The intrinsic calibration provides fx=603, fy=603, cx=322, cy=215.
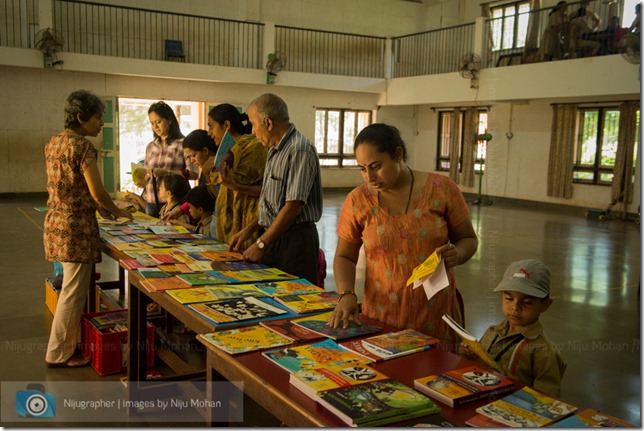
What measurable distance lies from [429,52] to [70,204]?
46.5 ft

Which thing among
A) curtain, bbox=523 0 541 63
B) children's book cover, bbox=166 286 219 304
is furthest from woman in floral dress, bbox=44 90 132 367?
curtain, bbox=523 0 541 63

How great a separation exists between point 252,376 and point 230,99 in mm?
13656

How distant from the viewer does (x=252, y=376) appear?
161cm

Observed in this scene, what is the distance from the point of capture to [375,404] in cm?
141

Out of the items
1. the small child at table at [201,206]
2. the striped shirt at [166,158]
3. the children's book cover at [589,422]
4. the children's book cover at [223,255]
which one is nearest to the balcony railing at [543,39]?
the striped shirt at [166,158]

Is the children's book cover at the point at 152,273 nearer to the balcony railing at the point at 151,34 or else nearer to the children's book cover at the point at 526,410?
the children's book cover at the point at 526,410

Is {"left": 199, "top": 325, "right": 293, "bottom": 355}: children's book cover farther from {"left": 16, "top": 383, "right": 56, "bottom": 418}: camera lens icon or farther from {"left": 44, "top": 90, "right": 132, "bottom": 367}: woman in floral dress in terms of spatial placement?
{"left": 44, "top": 90, "right": 132, "bottom": 367}: woman in floral dress

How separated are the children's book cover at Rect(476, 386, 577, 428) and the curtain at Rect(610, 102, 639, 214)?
38.1 ft

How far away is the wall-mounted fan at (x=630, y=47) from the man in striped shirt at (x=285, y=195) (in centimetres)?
789

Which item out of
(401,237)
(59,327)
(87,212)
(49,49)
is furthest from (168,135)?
(49,49)

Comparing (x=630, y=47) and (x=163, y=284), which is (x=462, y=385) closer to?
(x=163, y=284)

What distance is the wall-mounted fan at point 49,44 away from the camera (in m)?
11.6

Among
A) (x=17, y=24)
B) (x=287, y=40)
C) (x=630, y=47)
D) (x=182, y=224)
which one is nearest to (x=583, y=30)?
(x=630, y=47)

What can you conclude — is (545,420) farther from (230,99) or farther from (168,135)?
(230,99)
